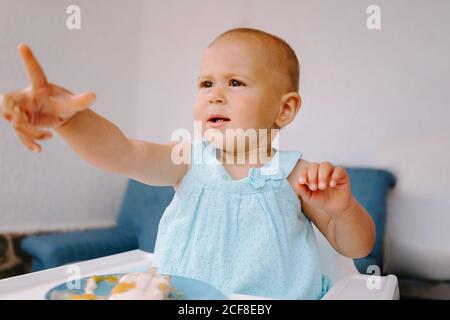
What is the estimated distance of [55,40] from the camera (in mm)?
815

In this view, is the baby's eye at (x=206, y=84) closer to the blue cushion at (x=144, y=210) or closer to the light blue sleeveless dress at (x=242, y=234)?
the light blue sleeveless dress at (x=242, y=234)

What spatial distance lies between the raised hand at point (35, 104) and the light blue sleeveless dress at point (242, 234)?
21 centimetres

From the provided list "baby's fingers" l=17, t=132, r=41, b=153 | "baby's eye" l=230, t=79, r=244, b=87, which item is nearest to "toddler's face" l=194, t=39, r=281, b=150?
"baby's eye" l=230, t=79, r=244, b=87

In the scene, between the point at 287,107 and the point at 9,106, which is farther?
the point at 287,107

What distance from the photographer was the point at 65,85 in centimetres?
84

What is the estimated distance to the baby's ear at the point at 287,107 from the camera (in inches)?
21.7

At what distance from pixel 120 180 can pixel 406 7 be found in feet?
2.18

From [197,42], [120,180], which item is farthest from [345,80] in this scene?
[120,180]

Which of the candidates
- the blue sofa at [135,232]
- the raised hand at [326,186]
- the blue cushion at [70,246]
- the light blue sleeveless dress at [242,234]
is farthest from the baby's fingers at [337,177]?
the blue cushion at [70,246]

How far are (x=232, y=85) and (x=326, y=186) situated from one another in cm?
16

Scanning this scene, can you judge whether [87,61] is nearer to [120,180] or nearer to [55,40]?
[55,40]

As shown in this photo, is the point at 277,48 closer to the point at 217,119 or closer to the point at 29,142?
the point at 217,119

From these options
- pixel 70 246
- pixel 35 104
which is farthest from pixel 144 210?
pixel 35 104

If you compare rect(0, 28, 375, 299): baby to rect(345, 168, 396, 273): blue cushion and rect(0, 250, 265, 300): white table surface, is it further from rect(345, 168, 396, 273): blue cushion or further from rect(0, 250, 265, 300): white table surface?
rect(345, 168, 396, 273): blue cushion
